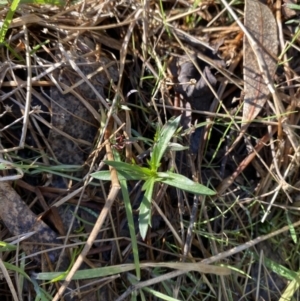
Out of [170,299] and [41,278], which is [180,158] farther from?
[41,278]

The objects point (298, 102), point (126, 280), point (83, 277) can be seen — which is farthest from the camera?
point (298, 102)

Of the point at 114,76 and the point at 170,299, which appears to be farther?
the point at 114,76

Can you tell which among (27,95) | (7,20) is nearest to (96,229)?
(27,95)

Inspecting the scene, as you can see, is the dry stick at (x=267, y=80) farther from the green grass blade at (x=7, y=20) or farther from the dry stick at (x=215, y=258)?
the green grass blade at (x=7, y=20)

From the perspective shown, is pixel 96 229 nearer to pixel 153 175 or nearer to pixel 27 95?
pixel 153 175

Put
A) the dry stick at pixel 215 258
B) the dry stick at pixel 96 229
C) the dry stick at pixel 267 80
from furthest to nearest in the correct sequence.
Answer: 1. the dry stick at pixel 267 80
2. the dry stick at pixel 215 258
3. the dry stick at pixel 96 229

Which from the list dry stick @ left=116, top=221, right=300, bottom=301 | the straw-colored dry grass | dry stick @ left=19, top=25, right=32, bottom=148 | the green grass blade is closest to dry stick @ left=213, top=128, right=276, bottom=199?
the straw-colored dry grass

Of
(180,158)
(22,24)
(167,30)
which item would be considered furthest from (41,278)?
(167,30)

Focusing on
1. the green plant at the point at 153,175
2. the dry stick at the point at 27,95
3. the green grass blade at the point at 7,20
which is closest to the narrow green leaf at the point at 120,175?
the green plant at the point at 153,175
